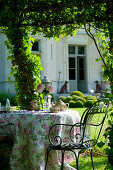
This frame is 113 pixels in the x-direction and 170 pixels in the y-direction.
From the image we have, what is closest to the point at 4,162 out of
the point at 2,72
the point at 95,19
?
the point at 95,19

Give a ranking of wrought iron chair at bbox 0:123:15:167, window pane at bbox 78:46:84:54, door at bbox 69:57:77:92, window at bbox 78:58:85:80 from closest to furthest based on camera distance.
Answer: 1. wrought iron chair at bbox 0:123:15:167
2. door at bbox 69:57:77:92
3. window pane at bbox 78:46:84:54
4. window at bbox 78:58:85:80

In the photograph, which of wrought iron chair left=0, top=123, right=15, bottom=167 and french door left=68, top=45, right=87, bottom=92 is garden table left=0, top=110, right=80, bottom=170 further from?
french door left=68, top=45, right=87, bottom=92

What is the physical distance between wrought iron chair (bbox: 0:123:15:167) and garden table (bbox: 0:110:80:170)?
72mm

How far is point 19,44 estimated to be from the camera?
5.71m

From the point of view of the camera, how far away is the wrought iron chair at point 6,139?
366cm

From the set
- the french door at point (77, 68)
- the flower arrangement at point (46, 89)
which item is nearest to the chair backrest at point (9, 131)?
the flower arrangement at point (46, 89)

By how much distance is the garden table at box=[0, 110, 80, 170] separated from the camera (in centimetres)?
355

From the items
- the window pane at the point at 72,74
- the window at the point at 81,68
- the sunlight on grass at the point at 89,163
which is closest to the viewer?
the sunlight on grass at the point at 89,163

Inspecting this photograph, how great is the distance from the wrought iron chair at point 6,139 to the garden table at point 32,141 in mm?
72

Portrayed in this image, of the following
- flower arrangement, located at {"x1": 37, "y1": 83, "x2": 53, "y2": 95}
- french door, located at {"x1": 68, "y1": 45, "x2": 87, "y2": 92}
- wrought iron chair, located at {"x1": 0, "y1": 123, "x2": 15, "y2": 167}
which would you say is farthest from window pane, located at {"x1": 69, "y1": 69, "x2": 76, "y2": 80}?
wrought iron chair, located at {"x1": 0, "y1": 123, "x2": 15, "y2": 167}

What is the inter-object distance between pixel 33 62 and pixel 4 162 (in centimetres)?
242

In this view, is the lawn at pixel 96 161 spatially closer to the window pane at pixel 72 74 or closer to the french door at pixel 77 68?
the french door at pixel 77 68

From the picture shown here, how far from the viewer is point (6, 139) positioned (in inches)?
145

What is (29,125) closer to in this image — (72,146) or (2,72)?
(72,146)
